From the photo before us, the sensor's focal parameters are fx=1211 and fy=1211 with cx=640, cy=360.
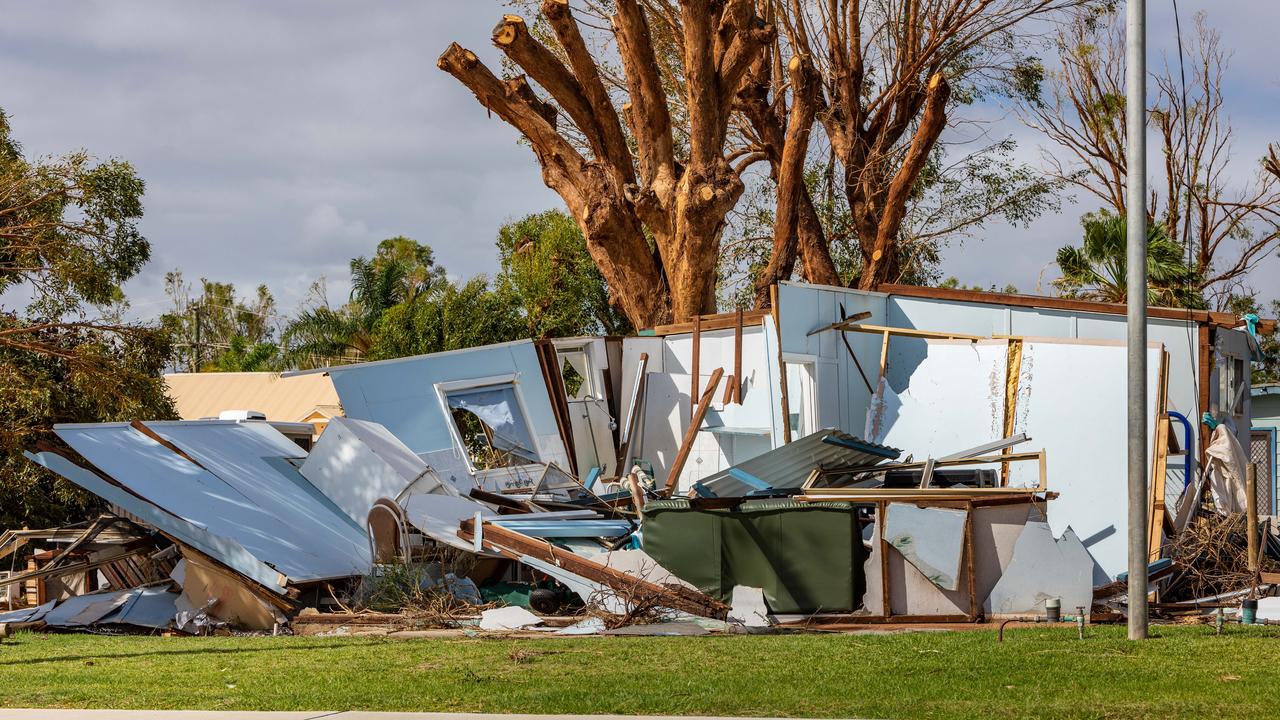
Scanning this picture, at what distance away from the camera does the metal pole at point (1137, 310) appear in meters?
9.46

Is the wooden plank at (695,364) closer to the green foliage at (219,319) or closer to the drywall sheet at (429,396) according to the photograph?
the drywall sheet at (429,396)

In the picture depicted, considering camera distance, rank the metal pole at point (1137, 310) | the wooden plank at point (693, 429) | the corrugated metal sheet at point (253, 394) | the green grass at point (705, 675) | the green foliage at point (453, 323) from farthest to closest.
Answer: the corrugated metal sheet at point (253, 394) < the green foliage at point (453, 323) < the wooden plank at point (693, 429) < the metal pole at point (1137, 310) < the green grass at point (705, 675)

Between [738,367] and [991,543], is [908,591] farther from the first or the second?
[738,367]

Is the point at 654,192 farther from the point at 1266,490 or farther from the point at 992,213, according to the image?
the point at 1266,490

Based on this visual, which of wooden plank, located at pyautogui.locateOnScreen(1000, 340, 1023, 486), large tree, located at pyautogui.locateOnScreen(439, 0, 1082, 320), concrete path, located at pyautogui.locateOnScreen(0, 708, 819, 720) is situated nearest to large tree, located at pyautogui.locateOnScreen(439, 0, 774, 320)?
large tree, located at pyautogui.locateOnScreen(439, 0, 1082, 320)

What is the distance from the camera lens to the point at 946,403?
53.4 ft

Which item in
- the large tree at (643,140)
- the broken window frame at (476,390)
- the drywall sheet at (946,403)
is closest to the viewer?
A: the drywall sheet at (946,403)

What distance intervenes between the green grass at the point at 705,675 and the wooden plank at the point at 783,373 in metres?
6.36

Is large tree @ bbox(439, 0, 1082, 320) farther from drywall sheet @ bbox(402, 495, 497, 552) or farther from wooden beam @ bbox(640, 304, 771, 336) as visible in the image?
drywall sheet @ bbox(402, 495, 497, 552)

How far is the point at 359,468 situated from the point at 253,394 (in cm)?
2336

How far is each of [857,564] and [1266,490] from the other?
1839 centimetres

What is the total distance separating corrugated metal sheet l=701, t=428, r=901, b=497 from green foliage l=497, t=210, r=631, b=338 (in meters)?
16.0

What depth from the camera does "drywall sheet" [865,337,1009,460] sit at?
15891mm

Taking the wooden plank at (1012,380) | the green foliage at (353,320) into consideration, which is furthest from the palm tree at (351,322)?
the wooden plank at (1012,380)
